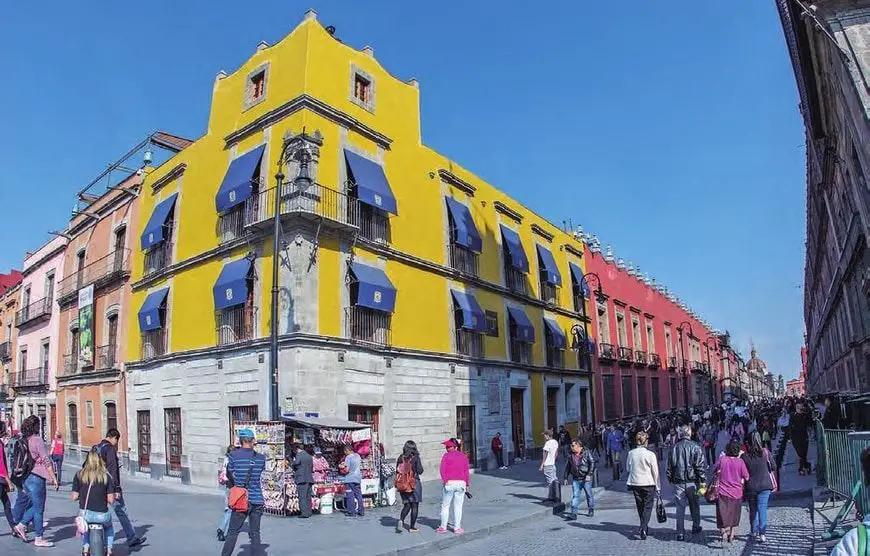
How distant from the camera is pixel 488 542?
420 inches

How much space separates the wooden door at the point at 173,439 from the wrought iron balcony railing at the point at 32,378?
1190 centimetres

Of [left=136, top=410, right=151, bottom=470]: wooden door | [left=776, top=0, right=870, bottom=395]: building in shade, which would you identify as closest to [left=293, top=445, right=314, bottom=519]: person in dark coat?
[left=136, top=410, right=151, bottom=470]: wooden door

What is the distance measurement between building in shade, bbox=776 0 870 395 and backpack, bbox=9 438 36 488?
1484cm

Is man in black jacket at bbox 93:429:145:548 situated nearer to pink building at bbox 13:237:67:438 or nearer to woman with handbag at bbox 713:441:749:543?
woman with handbag at bbox 713:441:749:543

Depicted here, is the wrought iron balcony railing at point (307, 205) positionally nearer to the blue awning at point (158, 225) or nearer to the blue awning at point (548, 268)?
the blue awning at point (158, 225)

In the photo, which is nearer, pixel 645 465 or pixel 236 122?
pixel 645 465

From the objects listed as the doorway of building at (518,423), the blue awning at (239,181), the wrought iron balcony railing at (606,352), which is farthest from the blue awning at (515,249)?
the blue awning at (239,181)

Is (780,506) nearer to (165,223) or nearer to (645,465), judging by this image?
(645,465)

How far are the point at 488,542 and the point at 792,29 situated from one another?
41.2 ft

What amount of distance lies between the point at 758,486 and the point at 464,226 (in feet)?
48.8

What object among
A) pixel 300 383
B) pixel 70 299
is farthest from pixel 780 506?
pixel 70 299

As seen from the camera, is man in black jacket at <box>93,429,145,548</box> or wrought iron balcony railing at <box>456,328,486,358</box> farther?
wrought iron balcony railing at <box>456,328,486,358</box>

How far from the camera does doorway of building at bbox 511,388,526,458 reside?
25.4 m

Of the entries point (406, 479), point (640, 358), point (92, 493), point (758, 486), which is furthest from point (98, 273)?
point (640, 358)
